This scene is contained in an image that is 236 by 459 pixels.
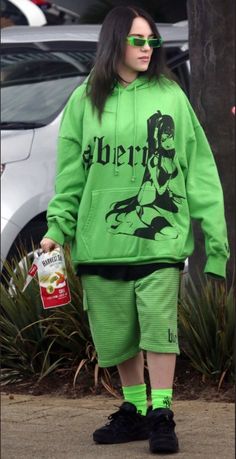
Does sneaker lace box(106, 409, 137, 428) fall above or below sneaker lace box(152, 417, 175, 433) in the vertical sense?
below

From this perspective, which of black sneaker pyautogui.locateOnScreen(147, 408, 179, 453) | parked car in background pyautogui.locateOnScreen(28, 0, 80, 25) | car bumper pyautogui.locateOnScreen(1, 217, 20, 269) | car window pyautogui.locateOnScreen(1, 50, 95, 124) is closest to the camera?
black sneaker pyautogui.locateOnScreen(147, 408, 179, 453)

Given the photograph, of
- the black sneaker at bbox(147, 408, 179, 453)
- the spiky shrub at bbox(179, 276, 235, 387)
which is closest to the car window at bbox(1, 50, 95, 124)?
the spiky shrub at bbox(179, 276, 235, 387)

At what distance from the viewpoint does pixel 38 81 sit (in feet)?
28.3

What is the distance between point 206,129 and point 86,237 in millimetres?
1716

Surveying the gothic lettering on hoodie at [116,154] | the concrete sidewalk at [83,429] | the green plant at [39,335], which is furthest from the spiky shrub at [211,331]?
the gothic lettering on hoodie at [116,154]

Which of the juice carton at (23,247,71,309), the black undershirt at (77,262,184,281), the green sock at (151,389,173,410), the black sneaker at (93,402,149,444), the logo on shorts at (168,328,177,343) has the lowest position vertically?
the black sneaker at (93,402,149,444)

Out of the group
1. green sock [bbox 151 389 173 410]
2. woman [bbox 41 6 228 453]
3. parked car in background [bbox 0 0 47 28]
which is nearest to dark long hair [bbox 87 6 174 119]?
woman [bbox 41 6 228 453]

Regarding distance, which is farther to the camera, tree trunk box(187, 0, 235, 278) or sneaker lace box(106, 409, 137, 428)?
tree trunk box(187, 0, 235, 278)

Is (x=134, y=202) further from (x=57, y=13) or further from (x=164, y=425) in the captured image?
(x=57, y=13)

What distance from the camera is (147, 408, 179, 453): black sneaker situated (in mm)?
5020

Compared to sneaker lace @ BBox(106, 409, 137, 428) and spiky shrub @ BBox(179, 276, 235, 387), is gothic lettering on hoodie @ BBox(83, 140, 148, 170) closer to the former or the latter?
sneaker lace @ BBox(106, 409, 137, 428)

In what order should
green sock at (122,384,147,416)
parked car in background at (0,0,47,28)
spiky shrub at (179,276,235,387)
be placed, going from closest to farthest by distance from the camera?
1. green sock at (122,384,147,416)
2. spiky shrub at (179,276,235,387)
3. parked car in background at (0,0,47,28)

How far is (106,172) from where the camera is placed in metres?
5.12

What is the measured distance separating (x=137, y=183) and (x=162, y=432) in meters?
1.07
